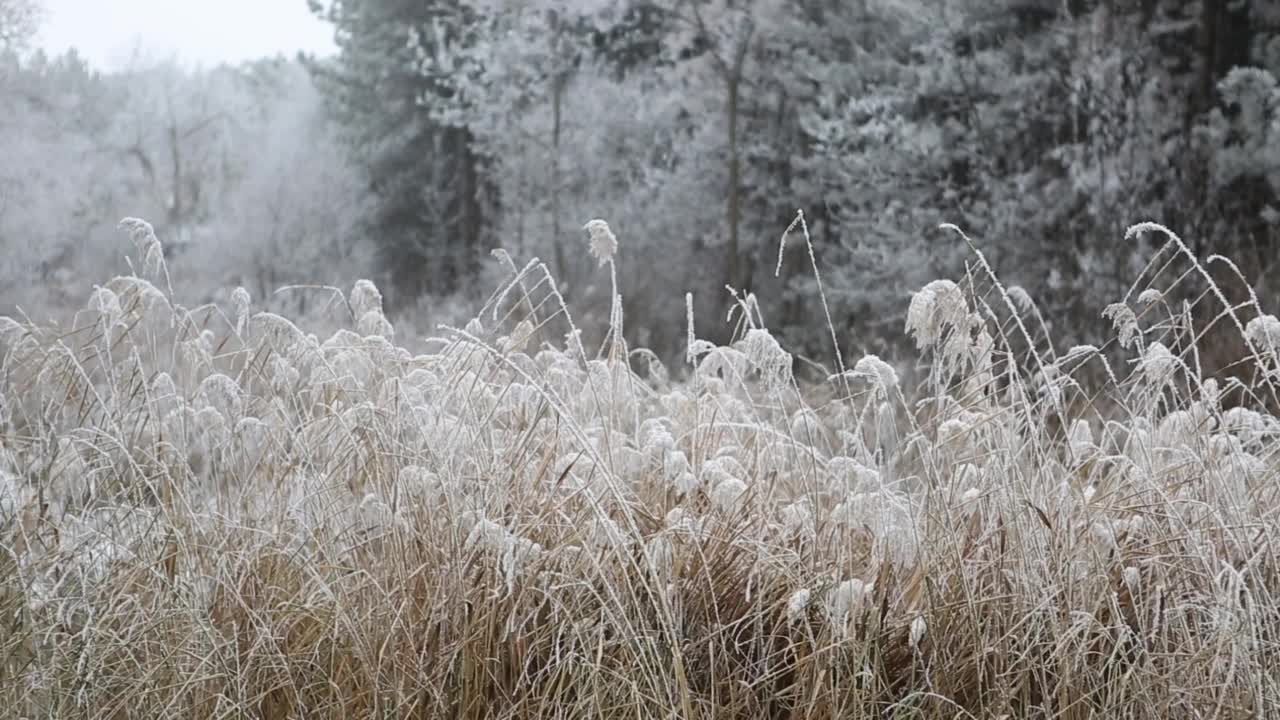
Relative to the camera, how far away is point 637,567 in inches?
64.9

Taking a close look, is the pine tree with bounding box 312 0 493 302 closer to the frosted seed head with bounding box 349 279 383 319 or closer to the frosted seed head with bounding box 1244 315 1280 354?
the frosted seed head with bounding box 349 279 383 319

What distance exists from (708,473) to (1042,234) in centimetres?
775

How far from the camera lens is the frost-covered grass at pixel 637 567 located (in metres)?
1.69

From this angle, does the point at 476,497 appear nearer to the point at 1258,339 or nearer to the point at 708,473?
the point at 708,473

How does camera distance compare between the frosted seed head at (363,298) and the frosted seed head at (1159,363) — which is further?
the frosted seed head at (363,298)

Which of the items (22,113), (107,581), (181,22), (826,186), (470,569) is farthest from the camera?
(826,186)

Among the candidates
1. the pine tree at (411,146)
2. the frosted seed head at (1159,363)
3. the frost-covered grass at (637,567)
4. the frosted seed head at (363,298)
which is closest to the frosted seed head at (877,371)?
the frost-covered grass at (637,567)

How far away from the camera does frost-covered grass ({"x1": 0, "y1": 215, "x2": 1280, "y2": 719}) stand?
1.69 meters

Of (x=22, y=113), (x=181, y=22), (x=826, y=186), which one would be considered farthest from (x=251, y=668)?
(x=826, y=186)

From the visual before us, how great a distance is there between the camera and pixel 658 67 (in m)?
13.0

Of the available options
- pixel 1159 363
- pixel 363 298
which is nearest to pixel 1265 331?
pixel 1159 363

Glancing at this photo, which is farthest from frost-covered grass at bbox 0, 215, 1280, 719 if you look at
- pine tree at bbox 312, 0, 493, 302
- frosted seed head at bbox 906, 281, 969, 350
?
pine tree at bbox 312, 0, 493, 302

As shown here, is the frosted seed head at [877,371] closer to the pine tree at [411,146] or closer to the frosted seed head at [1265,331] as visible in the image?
the frosted seed head at [1265,331]

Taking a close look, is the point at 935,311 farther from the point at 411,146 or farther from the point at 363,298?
the point at 411,146
